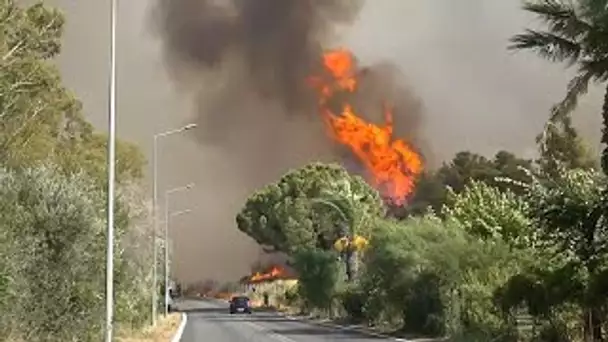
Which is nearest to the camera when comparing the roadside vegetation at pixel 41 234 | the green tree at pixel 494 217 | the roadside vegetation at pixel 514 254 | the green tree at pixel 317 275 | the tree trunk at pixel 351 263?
the roadside vegetation at pixel 41 234

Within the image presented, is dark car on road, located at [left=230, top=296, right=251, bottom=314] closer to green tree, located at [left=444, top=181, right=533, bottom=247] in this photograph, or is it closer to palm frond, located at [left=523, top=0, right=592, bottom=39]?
green tree, located at [left=444, top=181, right=533, bottom=247]

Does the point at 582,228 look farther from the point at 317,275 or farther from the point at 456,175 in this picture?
the point at 456,175

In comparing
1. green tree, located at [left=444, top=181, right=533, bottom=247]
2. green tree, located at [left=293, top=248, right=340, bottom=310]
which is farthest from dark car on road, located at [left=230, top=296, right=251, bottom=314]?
green tree, located at [left=444, top=181, right=533, bottom=247]

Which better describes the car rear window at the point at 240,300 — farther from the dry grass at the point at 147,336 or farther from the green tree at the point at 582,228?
the green tree at the point at 582,228

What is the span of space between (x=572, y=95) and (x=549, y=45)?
1560mm

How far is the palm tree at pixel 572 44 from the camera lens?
24953 millimetres

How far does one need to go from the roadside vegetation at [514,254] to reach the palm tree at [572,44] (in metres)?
0.03

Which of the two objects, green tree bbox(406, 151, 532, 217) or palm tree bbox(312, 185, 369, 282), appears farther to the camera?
green tree bbox(406, 151, 532, 217)

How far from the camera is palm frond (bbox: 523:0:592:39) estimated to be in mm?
25469

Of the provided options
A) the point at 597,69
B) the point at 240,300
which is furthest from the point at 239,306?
the point at 597,69

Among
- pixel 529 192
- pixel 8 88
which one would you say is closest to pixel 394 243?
pixel 529 192

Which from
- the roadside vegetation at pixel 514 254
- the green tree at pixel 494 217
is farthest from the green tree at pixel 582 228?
the green tree at pixel 494 217

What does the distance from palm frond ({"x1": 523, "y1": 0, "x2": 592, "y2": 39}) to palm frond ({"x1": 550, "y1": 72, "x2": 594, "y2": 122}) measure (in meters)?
1.06

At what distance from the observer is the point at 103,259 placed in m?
28.9
